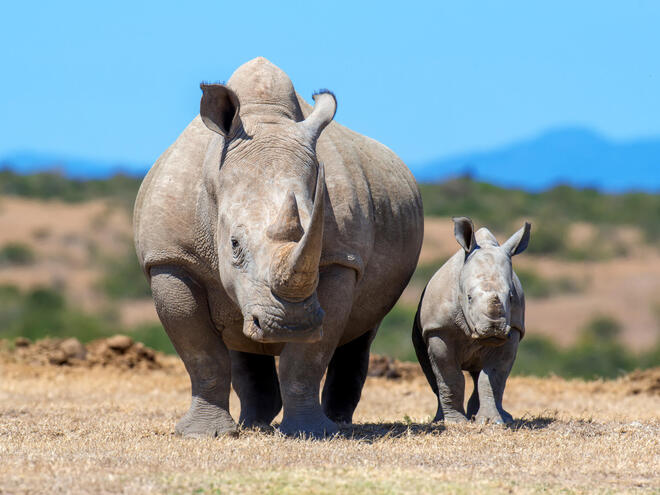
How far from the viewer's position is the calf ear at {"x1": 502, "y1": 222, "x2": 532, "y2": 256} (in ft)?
29.1

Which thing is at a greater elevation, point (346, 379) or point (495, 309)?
point (495, 309)

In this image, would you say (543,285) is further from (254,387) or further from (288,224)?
(288,224)

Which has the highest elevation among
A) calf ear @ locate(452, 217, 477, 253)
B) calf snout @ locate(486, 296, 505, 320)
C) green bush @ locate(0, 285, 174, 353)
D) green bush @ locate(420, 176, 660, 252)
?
green bush @ locate(420, 176, 660, 252)

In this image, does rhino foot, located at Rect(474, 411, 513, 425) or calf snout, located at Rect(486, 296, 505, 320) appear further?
rhino foot, located at Rect(474, 411, 513, 425)

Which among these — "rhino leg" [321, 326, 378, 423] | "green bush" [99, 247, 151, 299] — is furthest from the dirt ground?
"green bush" [99, 247, 151, 299]

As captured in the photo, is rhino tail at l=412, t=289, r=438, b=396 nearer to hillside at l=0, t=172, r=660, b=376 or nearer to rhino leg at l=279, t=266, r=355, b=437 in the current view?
rhino leg at l=279, t=266, r=355, b=437

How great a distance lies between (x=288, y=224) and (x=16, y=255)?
34.3 meters

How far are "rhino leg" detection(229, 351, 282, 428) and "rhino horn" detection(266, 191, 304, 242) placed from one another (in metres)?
2.67

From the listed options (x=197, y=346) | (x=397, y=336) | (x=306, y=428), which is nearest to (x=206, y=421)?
(x=197, y=346)

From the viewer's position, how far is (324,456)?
257 inches

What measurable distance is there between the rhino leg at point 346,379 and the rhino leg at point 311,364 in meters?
1.83

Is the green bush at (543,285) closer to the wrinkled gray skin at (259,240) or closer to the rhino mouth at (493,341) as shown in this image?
the rhino mouth at (493,341)

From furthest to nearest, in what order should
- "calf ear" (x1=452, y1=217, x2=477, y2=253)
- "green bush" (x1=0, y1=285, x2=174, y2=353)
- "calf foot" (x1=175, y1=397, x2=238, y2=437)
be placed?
"green bush" (x1=0, y1=285, x2=174, y2=353) < "calf ear" (x1=452, y1=217, x2=477, y2=253) < "calf foot" (x1=175, y1=397, x2=238, y2=437)

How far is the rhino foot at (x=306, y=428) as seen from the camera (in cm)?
757
